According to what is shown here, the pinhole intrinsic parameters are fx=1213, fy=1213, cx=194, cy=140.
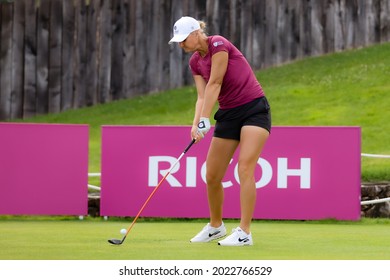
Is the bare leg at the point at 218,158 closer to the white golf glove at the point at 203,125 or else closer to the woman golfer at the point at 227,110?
the woman golfer at the point at 227,110

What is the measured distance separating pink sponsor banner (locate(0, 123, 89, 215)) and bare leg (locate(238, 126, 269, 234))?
491cm

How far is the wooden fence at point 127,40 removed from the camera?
24.0 m

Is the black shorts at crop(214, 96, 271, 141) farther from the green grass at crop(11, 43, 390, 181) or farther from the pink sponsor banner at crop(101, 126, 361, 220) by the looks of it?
the green grass at crop(11, 43, 390, 181)

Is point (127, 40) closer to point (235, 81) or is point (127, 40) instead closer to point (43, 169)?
point (43, 169)

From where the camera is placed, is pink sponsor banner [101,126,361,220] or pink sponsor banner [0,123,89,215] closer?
pink sponsor banner [101,126,361,220]

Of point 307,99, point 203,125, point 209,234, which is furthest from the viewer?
point 307,99

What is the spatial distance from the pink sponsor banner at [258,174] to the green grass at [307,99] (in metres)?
6.78

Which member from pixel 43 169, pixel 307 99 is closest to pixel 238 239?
pixel 43 169

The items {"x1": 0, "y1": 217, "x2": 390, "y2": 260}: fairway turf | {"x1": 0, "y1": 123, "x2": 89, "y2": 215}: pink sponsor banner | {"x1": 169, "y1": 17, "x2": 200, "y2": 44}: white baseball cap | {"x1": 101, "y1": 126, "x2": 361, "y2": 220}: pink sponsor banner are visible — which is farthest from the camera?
{"x1": 0, "y1": 123, "x2": 89, "y2": 215}: pink sponsor banner

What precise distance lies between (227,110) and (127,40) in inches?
543

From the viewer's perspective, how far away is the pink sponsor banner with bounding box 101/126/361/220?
14.8m

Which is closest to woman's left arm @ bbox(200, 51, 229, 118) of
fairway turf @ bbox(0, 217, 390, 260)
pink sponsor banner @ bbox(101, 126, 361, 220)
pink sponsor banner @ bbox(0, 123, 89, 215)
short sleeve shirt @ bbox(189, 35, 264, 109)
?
short sleeve shirt @ bbox(189, 35, 264, 109)

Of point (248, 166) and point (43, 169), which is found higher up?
point (248, 166)

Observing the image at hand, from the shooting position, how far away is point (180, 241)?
36.4 feet
